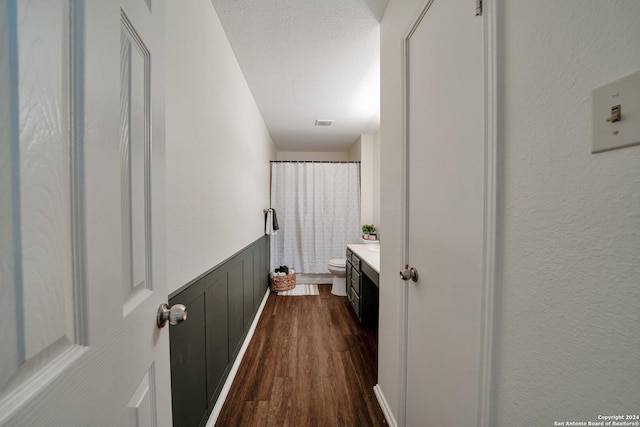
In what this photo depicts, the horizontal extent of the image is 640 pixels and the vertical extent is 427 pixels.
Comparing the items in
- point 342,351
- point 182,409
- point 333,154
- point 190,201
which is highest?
point 333,154

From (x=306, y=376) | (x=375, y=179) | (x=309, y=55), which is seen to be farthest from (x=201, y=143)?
(x=375, y=179)

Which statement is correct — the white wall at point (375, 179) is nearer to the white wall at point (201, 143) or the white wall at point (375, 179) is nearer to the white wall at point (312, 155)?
the white wall at point (312, 155)

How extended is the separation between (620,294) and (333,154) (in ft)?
14.5

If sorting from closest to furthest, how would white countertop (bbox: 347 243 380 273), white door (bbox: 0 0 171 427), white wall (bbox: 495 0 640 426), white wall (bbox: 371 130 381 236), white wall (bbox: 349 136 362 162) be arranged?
white door (bbox: 0 0 171 427), white wall (bbox: 495 0 640 426), white countertop (bbox: 347 243 380 273), white wall (bbox: 371 130 381 236), white wall (bbox: 349 136 362 162)

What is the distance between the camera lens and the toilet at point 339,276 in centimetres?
309

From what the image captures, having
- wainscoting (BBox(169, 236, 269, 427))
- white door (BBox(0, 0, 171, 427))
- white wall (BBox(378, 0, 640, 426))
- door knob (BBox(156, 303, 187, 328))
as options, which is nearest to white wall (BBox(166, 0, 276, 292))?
wainscoting (BBox(169, 236, 269, 427))

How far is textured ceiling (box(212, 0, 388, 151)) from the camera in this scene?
4.49ft

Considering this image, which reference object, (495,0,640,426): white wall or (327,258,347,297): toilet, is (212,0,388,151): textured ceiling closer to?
(495,0,640,426): white wall

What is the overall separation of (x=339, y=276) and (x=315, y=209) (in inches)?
44.5

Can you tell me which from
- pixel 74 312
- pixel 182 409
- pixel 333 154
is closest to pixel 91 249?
pixel 74 312

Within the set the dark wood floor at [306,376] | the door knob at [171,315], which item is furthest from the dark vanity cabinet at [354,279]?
the door knob at [171,315]

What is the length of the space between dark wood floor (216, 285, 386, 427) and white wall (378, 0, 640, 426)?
1.06 meters

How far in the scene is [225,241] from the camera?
156 cm

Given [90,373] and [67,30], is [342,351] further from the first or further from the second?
[67,30]
